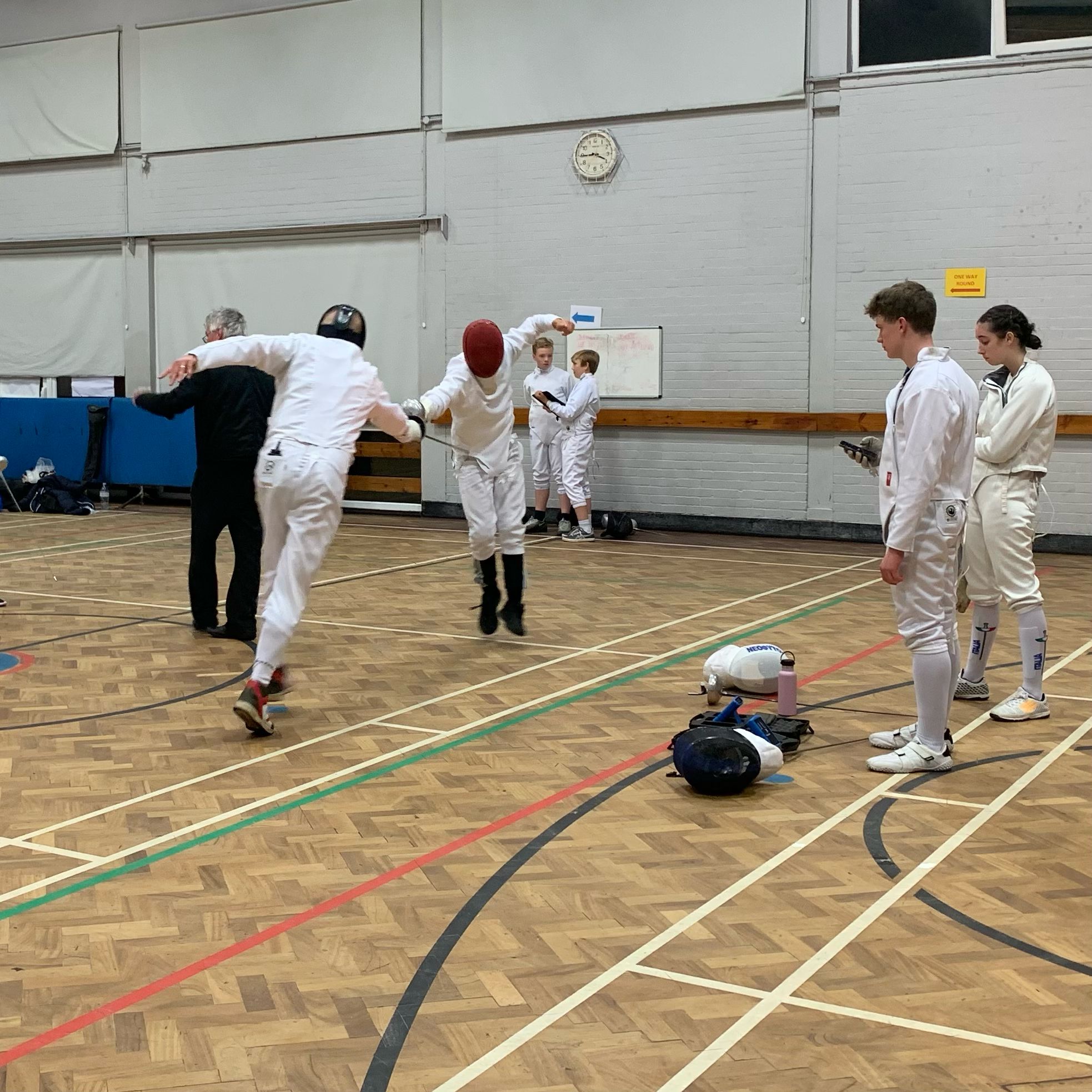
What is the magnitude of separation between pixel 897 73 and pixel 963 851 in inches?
387

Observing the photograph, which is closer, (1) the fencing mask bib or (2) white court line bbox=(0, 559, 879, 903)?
(2) white court line bbox=(0, 559, 879, 903)

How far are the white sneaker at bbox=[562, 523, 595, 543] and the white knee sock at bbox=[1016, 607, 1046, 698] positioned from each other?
7.19m

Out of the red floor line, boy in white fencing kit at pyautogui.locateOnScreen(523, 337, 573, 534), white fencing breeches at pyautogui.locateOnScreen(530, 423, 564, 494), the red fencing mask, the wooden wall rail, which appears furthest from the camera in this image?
white fencing breeches at pyautogui.locateOnScreen(530, 423, 564, 494)

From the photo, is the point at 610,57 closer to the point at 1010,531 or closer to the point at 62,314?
the point at 62,314

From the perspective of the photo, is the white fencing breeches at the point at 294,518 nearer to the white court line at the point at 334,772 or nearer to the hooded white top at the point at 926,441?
the white court line at the point at 334,772

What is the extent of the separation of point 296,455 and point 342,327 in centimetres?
71

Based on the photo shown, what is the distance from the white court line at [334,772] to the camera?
165 inches

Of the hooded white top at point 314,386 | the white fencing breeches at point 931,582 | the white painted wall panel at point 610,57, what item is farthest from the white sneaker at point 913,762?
the white painted wall panel at point 610,57

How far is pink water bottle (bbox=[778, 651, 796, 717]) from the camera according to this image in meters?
5.83

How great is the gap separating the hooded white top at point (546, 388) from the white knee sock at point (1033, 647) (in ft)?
25.4

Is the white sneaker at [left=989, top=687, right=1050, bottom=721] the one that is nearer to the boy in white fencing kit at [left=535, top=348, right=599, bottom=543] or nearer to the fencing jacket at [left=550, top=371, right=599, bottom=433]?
the boy in white fencing kit at [left=535, top=348, right=599, bottom=543]

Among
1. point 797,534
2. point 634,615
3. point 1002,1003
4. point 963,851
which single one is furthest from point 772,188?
point 1002,1003

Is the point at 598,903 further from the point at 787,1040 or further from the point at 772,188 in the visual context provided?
the point at 772,188

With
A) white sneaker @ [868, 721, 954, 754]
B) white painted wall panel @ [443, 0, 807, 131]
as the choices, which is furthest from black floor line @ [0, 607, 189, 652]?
white painted wall panel @ [443, 0, 807, 131]
